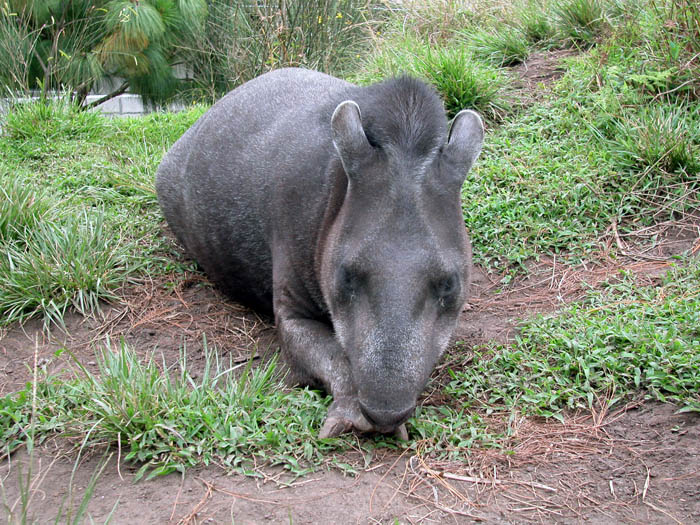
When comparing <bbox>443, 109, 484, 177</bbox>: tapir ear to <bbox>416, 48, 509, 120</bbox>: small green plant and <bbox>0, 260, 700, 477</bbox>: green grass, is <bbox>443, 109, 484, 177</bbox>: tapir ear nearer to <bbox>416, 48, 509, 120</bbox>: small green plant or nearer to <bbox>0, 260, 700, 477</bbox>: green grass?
<bbox>0, 260, 700, 477</bbox>: green grass

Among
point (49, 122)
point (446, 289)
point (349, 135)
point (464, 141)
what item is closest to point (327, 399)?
point (446, 289)

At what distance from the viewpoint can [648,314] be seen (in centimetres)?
399

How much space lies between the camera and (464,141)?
12.2 ft

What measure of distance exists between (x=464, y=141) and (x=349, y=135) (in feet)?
1.99

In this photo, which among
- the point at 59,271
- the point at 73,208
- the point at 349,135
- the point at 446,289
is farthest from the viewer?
the point at 73,208

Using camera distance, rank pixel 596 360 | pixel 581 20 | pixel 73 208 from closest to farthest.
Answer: pixel 596 360, pixel 73 208, pixel 581 20

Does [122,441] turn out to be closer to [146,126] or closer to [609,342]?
[609,342]

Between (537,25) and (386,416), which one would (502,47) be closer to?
(537,25)

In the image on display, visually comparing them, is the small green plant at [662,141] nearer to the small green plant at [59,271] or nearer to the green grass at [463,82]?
the green grass at [463,82]

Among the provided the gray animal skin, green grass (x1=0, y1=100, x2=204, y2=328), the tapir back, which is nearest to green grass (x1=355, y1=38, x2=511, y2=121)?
the tapir back

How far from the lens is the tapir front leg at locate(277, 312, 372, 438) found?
10.9ft

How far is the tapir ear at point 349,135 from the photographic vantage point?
354 centimetres

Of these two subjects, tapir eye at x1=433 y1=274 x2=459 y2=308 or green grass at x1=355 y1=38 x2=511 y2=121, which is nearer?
tapir eye at x1=433 y1=274 x2=459 y2=308

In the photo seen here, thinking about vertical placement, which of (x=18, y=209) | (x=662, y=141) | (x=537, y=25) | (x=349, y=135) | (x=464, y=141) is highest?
(x=349, y=135)
